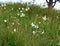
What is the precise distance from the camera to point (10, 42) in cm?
425

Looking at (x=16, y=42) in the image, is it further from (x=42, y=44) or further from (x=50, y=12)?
(x=50, y=12)

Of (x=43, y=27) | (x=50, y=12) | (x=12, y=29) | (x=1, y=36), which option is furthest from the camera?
(x=50, y=12)

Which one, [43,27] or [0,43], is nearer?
[0,43]

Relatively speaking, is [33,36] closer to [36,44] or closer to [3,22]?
[36,44]

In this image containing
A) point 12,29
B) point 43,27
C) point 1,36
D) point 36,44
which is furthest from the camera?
point 43,27

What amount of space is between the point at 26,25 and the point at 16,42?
1.23 m

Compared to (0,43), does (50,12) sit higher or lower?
lower

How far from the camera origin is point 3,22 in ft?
18.7

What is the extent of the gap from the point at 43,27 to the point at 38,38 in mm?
992

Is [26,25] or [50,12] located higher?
→ [26,25]

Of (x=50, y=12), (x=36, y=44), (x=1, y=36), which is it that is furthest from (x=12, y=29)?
(x=50, y=12)

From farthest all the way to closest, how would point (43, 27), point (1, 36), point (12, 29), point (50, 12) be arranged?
point (50, 12), point (43, 27), point (12, 29), point (1, 36)

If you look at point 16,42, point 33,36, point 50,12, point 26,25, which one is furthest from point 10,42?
point 50,12

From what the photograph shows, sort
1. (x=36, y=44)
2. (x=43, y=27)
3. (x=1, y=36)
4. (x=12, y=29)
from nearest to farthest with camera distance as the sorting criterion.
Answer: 1. (x=36, y=44)
2. (x=1, y=36)
3. (x=12, y=29)
4. (x=43, y=27)
